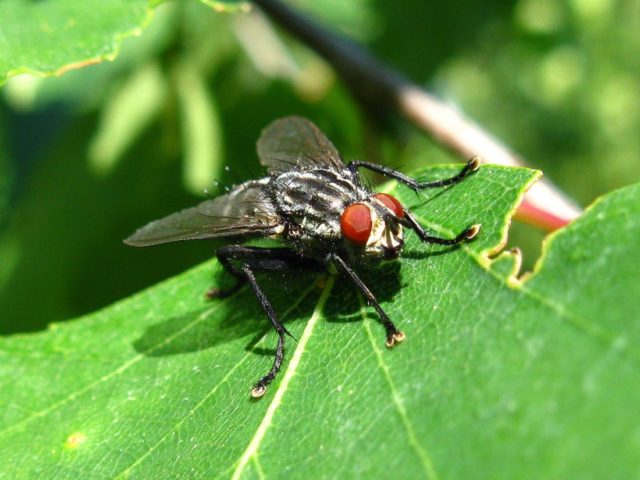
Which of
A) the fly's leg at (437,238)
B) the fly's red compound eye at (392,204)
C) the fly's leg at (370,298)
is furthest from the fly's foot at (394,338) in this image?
the fly's red compound eye at (392,204)

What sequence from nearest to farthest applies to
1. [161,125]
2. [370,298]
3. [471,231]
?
1. [471,231]
2. [370,298]
3. [161,125]

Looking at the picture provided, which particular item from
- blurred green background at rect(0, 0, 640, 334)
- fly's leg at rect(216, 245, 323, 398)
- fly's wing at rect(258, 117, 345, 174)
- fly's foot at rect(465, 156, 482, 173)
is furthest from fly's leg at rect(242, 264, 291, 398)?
blurred green background at rect(0, 0, 640, 334)

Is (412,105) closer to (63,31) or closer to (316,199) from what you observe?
(316,199)

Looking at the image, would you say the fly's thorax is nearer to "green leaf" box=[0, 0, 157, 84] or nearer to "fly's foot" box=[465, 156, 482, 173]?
"fly's foot" box=[465, 156, 482, 173]

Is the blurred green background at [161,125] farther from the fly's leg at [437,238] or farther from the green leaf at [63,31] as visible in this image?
the fly's leg at [437,238]

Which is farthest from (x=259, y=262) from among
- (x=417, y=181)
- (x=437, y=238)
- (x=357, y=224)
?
(x=437, y=238)

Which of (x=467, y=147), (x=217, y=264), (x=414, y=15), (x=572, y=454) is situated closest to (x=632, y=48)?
(x=414, y=15)
